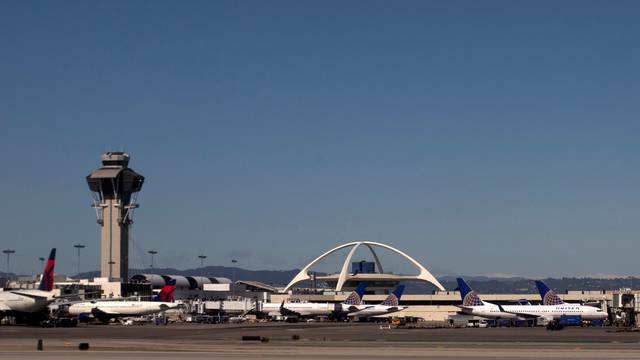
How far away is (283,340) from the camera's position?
9031cm

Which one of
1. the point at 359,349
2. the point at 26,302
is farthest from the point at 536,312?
the point at 26,302

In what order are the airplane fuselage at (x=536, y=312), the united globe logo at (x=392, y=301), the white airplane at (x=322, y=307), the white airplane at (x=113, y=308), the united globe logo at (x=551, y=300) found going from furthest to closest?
the white airplane at (x=322, y=307) < the united globe logo at (x=392, y=301) < the united globe logo at (x=551, y=300) < the white airplane at (x=113, y=308) < the airplane fuselage at (x=536, y=312)

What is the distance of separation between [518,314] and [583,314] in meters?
9.91

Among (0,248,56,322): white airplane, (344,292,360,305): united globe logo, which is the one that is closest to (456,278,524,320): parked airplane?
(344,292,360,305): united globe logo

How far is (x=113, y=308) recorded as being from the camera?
155375mm

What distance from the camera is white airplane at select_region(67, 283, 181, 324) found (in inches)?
6043

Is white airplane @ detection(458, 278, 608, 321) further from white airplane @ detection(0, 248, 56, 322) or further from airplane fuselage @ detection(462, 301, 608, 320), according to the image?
white airplane @ detection(0, 248, 56, 322)

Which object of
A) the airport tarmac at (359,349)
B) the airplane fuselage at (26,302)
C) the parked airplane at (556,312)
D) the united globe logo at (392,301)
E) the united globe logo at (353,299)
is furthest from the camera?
the united globe logo at (353,299)

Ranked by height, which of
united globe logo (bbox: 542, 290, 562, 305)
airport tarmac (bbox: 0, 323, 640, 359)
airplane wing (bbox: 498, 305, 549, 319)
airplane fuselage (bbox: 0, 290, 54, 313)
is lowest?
airport tarmac (bbox: 0, 323, 640, 359)

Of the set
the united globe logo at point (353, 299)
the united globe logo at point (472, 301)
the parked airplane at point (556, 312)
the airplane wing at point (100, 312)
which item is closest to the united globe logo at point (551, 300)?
the parked airplane at point (556, 312)

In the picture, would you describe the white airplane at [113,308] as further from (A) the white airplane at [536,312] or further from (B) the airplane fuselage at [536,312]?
(B) the airplane fuselage at [536,312]

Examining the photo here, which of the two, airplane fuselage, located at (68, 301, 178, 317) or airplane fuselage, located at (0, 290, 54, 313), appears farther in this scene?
airplane fuselage, located at (68, 301, 178, 317)

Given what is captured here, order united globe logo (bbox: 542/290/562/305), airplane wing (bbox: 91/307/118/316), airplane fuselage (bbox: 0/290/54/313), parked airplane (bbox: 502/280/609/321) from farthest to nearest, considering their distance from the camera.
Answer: united globe logo (bbox: 542/290/562/305) → airplane wing (bbox: 91/307/118/316) → parked airplane (bbox: 502/280/609/321) → airplane fuselage (bbox: 0/290/54/313)

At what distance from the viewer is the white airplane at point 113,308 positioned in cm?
15350
